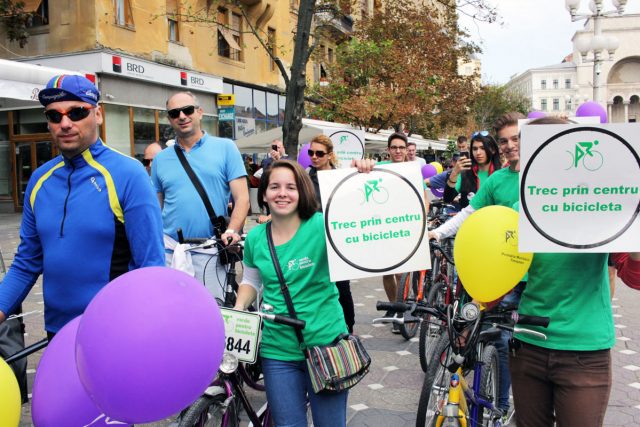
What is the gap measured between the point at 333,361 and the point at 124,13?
1740cm

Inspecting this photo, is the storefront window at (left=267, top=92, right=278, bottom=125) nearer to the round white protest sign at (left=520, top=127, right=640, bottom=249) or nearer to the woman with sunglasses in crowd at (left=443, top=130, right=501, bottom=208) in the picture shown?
the woman with sunglasses in crowd at (left=443, top=130, right=501, bottom=208)

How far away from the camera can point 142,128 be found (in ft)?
61.5

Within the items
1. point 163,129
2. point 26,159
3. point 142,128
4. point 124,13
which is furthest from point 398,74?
point 26,159

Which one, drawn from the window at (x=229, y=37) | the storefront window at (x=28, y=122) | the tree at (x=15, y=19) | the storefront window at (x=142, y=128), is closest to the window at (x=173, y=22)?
the window at (x=229, y=37)

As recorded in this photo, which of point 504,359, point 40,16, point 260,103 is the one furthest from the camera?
point 260,103

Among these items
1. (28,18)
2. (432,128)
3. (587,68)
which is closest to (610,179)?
(28,18)

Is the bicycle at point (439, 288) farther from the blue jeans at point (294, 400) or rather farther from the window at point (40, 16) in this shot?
the window at point (40, 16)

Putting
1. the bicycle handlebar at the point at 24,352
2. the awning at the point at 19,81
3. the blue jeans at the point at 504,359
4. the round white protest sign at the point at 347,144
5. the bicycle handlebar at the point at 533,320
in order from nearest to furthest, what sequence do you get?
Result: 1. the bicycle handlebar at the point at 24,352
2. the bicycle handlebar at the point at 533,320
3. the blue jeans at the point at 504,359
4. the awning at the point at 19,81
5. the round white protest sign at the point at 347,144

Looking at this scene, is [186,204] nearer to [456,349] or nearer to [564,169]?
[456,349]

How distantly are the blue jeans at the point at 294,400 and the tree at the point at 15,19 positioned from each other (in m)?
16.5

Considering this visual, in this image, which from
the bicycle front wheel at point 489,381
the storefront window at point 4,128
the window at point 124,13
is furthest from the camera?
the storefront window at point 4,128

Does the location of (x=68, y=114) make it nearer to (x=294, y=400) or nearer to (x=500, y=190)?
(x=294, y=400)

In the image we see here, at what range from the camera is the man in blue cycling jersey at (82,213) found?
2582 mm

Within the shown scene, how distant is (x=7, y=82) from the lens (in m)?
6.47
